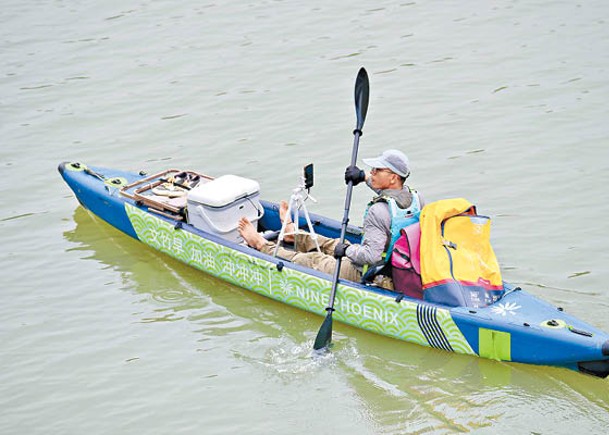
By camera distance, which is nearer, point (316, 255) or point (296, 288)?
point (296, 288)

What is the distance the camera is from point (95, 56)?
14.3 m

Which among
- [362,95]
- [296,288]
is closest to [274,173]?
[362,95]

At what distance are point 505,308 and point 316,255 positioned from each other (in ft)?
5.59

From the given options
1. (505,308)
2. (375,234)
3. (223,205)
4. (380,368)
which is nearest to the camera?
(505,308)

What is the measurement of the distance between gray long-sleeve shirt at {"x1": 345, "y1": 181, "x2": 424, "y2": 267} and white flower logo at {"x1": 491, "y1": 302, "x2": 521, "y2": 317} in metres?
0.94

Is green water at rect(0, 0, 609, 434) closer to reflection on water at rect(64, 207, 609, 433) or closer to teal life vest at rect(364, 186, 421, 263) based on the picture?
reflection on water at rect(64, 207, 609, 433)

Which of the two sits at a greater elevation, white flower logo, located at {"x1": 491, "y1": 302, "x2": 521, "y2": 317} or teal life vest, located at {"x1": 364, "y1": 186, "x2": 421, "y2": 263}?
teal life vest, located at {"x1": 364, "y1": 186, "x2": 421, "y2": 263}

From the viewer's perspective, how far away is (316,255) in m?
8.19

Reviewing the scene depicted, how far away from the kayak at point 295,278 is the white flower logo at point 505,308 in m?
0.02

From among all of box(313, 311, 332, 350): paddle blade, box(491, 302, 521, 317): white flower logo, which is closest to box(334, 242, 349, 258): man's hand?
box(313, 311, 332, 350): paddle blade

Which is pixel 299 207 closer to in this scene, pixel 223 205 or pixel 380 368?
pixel 223 205

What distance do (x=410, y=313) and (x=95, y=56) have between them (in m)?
8.45

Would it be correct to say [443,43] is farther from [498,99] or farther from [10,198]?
[10,198]

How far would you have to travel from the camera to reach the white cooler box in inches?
339
